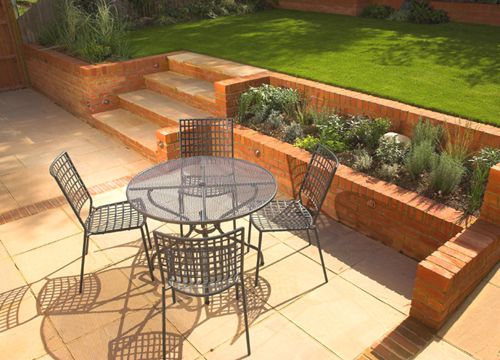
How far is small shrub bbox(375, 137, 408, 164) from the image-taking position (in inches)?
189

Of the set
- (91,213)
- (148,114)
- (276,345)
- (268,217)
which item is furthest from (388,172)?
(148,114)

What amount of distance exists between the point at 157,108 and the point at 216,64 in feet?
4.23

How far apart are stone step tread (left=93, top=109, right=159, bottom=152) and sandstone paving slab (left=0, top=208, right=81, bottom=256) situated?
1.87 m

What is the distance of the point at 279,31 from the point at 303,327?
7971mm

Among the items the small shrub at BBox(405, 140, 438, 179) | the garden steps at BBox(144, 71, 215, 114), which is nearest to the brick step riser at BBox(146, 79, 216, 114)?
the garden steps at BBox(144, 71, 215, 114)

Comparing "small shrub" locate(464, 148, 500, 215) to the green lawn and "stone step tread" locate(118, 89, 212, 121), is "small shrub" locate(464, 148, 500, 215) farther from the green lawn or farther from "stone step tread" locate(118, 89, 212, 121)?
"stone step tread" locate(118, 89, 212, 121)

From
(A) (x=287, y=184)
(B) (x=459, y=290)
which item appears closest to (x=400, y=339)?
(B) (x=459, y=290)

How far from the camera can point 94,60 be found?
8.62 metres

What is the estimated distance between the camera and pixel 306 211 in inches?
167

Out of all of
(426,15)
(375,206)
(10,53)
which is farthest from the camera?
(10,53)

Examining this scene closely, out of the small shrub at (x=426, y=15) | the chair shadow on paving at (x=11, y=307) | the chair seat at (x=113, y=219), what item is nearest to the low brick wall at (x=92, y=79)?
the chair seat at (x=113, y=219)

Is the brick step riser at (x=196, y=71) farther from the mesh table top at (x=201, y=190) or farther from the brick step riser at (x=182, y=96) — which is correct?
the mesh table top at (x=201, y=190)

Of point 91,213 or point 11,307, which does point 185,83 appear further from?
point 11,307

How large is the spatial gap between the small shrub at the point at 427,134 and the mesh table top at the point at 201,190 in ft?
6.00
